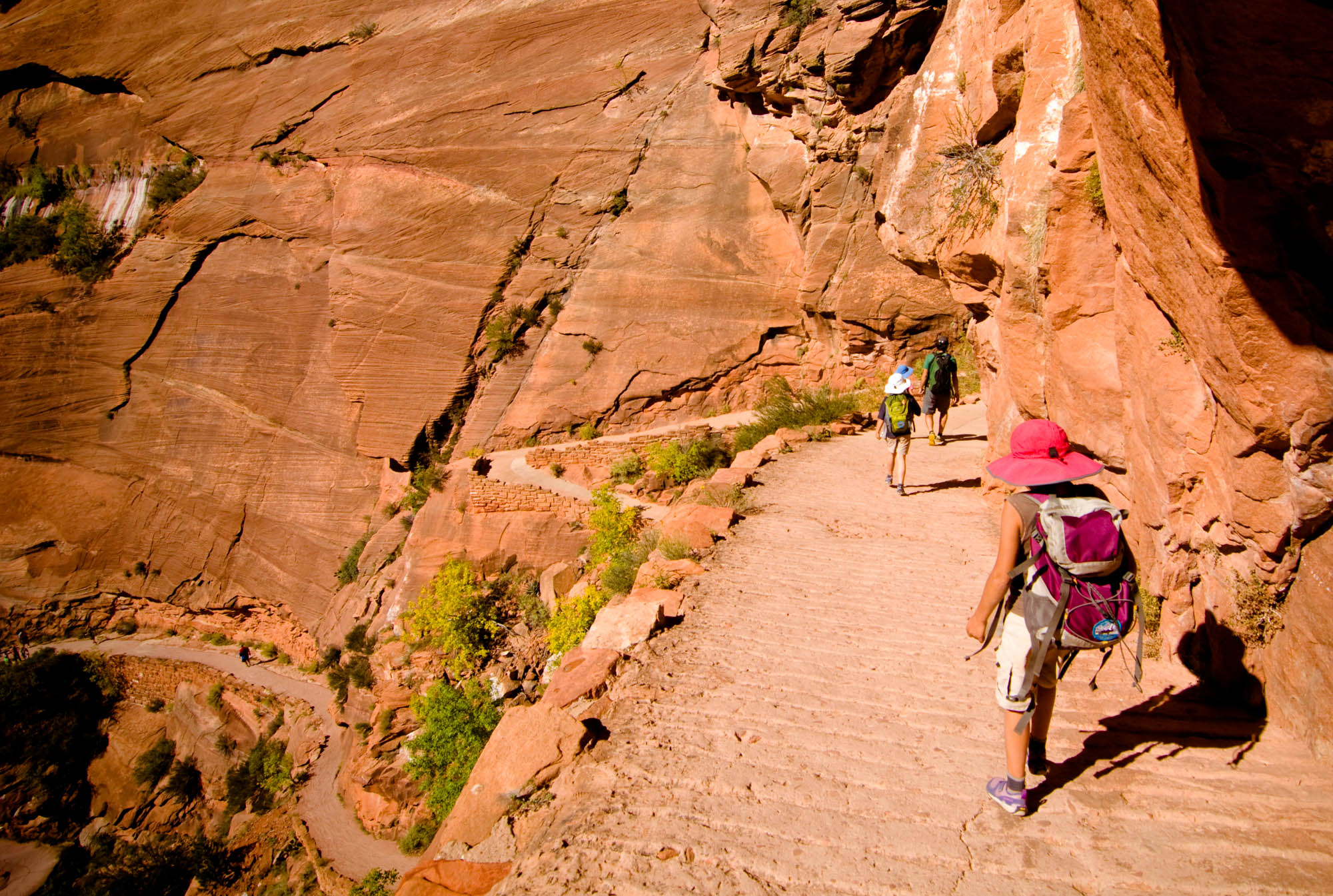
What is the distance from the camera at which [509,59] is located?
643 inches

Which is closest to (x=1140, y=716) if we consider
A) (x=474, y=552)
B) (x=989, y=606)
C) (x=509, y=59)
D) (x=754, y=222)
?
(x=989, y=606)

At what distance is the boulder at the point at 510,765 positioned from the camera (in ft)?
10.6

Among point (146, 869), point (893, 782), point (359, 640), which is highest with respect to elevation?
point (893, 782)

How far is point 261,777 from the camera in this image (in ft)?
44.1

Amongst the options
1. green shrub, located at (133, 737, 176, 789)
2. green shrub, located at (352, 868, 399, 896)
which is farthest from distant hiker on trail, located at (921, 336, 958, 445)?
green shrub, located at (133, 737, 176, 789)

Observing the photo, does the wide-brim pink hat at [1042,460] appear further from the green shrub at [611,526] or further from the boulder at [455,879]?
the green shrub at [611,526]

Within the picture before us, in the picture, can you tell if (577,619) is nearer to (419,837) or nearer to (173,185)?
(419,837)

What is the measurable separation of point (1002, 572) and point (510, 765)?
2.55m

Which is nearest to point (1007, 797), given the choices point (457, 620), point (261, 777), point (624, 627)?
point (624, 627)

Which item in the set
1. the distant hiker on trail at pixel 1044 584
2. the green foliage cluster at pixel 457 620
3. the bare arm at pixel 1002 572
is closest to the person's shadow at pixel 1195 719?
the distant hiker on trail at pixel 1044 584

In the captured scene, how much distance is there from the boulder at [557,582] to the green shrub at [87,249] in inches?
631

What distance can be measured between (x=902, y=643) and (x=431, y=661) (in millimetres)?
9094

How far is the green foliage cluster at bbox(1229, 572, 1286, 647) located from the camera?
3107 millimetres

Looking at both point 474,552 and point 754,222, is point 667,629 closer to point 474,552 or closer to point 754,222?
A: point 474,552
